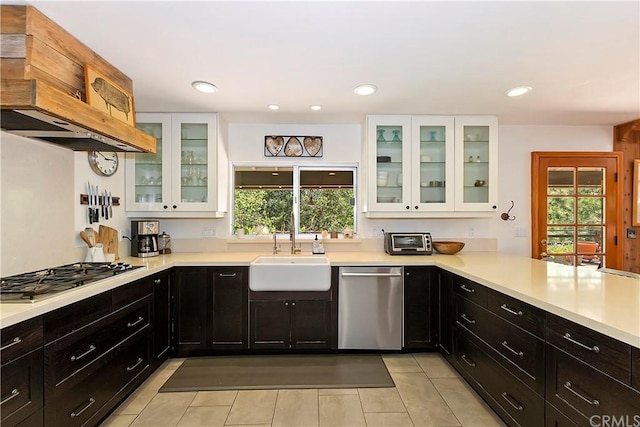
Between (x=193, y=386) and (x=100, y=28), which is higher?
(x=100, y=28)

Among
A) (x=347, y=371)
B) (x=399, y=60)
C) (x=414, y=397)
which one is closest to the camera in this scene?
(x=399, y=60)

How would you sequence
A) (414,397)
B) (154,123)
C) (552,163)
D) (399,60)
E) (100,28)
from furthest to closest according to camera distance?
(552,163)
(154,123)
(414,397)
(399,60)
(100,28)

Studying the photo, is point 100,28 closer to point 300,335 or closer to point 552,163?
point 300,335

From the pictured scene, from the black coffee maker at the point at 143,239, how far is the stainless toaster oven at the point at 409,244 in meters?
2.38

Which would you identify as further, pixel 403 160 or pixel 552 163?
pixel 552 163

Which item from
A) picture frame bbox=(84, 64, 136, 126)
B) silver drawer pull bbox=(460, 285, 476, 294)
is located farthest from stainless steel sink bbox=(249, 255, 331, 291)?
picture frame bbox=(84, 64, 136, 126)

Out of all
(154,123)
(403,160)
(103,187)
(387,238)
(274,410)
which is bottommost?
(274,410)

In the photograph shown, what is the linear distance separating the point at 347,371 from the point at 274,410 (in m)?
0.70

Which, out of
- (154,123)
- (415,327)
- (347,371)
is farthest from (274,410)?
(154,123)

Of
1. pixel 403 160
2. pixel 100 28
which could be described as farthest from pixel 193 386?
pixel 403 160

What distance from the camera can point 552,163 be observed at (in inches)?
136

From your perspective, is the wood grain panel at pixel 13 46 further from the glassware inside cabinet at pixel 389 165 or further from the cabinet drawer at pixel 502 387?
the cabinet drawer at pixel 502 387

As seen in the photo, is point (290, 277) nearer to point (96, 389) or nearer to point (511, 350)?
point (96, 389)

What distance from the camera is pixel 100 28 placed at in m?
1.67
